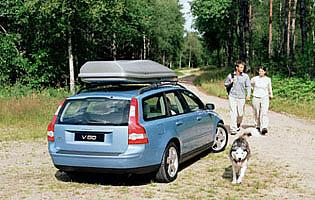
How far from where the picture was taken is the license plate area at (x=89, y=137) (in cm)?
772

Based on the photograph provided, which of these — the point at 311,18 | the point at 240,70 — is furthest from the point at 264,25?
the point at 240,70

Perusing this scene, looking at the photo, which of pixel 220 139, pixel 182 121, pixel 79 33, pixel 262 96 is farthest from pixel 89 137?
pixel 79 33

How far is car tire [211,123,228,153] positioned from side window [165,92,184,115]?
2.13 metres

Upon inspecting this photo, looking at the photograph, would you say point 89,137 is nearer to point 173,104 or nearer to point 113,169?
point 113,169

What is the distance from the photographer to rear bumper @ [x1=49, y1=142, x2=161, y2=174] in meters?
7.59

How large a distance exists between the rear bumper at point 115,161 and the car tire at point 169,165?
7.6 inches

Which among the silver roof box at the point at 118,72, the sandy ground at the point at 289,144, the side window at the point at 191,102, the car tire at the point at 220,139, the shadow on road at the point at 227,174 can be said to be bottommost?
the sandy ground at the point at 289,144

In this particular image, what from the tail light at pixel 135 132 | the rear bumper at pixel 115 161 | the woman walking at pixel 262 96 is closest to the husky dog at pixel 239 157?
the rear bumper at pixel 115 161

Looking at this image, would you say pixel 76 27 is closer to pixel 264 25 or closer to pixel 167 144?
pixel 167 144

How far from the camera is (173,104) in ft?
29.6

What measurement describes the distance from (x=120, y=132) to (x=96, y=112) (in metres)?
0.64

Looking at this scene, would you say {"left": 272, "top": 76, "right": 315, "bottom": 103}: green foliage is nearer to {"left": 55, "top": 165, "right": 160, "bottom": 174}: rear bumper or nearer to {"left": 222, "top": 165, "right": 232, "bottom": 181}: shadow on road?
{"left": 222, "top": 165, "right": 232, "bottom": 181}: shadow on road

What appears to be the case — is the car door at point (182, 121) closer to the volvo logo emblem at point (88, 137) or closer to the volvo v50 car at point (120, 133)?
the volvo v50 car at point (120, 133)

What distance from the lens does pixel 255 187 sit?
313 inches
